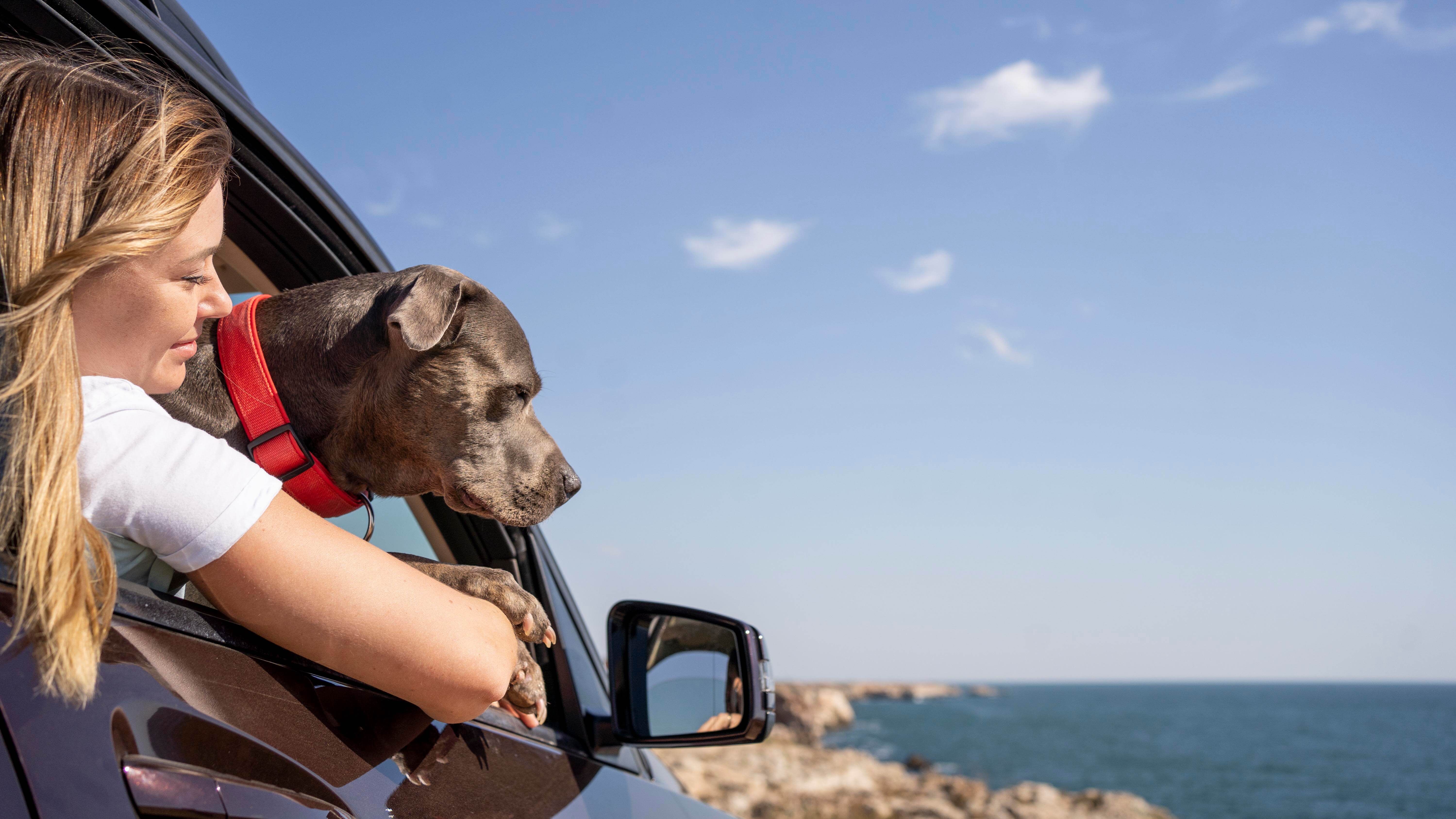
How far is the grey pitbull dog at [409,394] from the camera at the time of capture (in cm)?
229

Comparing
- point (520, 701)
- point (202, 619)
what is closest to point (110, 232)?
point (202, 619)

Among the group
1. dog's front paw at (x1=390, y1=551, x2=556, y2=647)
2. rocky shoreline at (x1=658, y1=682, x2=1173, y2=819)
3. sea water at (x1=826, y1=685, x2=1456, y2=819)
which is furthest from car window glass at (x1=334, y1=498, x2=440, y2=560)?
sea water at (x1=826, y1=685, x2=1456, y2=819)

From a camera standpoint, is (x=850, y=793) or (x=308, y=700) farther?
(x=850, y=793)

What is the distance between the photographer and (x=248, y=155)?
1913 mm

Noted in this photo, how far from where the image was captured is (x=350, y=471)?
7.83ft

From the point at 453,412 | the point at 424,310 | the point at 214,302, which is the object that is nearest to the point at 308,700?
the point at 214,302

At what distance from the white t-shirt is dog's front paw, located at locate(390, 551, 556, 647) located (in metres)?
0.59

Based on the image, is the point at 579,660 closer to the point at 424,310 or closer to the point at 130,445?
the point at 424,310

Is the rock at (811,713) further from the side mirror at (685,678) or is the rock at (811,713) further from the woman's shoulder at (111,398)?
the woman's shoulder at (111,398)

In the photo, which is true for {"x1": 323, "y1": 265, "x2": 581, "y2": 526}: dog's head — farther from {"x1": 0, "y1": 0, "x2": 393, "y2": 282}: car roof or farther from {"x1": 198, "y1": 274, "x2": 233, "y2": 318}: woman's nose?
{"x1": 198, "y1": 274, "x2": 233, "y2": 318}: woman's nose

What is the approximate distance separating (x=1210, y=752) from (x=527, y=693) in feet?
295

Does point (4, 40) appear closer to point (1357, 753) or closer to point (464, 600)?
point (464, 600)

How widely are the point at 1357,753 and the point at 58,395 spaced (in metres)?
98.6

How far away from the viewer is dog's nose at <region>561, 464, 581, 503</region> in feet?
9.61
